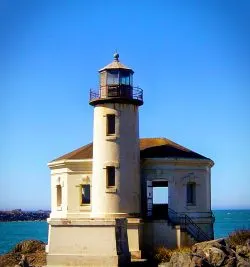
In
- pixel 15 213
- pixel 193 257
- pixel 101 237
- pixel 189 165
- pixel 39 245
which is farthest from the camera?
pixel 15 213

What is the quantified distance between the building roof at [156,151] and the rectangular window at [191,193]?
1439 millimetres

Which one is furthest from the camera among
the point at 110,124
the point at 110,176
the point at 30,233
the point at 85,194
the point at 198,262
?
the point at 30,233

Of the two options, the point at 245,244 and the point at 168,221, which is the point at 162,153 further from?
the point at 245,244

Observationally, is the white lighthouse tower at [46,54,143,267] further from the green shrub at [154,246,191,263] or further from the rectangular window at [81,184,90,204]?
the green shrub at [154,246,191,263]

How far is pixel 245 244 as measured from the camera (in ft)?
103

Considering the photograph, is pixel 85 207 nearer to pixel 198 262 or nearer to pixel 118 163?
pixel 118 163

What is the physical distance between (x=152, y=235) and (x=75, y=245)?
4.54 metres

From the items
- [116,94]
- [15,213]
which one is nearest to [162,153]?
[116,94]

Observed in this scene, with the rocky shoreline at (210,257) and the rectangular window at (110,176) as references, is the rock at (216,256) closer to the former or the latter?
the rocky shoreline at (210,257)

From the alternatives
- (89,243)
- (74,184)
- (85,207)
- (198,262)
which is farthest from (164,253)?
(74,184)

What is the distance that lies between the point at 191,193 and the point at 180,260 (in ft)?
23.7

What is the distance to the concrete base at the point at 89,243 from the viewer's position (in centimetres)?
2875

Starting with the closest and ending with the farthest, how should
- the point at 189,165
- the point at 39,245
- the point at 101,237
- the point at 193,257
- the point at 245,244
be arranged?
the point at 193,257
the point at 101,237
the point at 245,244
the point at 189,165
the point at 39,245

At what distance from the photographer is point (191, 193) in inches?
1342
